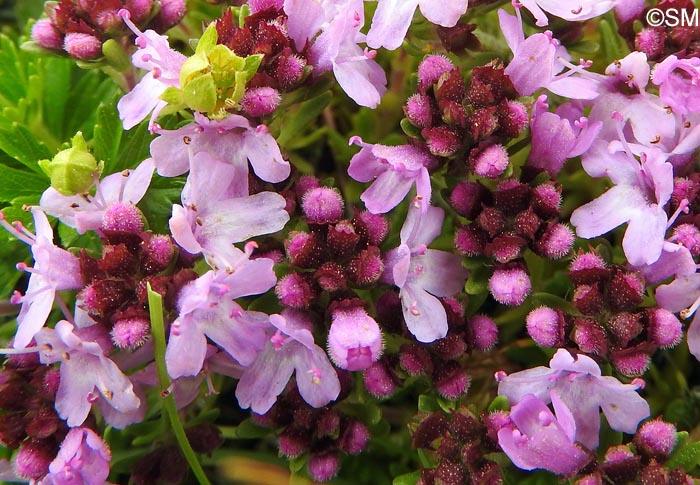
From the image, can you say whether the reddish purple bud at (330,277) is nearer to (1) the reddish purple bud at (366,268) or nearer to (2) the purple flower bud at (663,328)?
(1) the reddish purple bud at (366,268)

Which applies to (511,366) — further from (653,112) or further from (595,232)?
(653,112)

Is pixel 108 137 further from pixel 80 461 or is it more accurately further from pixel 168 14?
pixel 80 461

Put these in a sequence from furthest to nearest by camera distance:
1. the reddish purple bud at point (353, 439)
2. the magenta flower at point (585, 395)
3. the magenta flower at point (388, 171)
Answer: the reddish purple bud at point (353, 439)
the magenta flower at point (388, 171)
the magenta flower at point (585, 395)

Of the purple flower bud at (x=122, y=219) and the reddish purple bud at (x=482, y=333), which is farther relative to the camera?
the reddish purple bud at (x=482, y=333)

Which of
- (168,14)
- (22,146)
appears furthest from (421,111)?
(22,146)

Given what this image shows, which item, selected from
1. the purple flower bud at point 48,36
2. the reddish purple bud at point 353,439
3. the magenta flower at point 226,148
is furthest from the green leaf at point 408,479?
the purple flower bud at point 48,36

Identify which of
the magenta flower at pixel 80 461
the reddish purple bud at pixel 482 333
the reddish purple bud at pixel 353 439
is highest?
the reddish purple bud at pixel 482 333

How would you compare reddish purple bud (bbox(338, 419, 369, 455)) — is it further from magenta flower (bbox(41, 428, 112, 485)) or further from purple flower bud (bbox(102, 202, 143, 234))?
purple flower bud (bbox(102, 202, 143, 234))
